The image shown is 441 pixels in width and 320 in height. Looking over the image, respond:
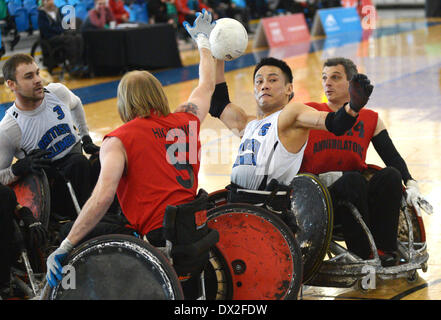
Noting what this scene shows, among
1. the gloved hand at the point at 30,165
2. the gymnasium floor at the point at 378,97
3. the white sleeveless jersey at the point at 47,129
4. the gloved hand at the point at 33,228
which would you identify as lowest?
the gymnasium floor at the point at 378,97

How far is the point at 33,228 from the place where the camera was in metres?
4.41

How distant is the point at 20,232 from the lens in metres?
4.38

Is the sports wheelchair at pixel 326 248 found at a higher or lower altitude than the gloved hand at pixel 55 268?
lower

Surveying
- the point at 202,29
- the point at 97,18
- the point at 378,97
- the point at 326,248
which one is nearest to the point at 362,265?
the point at 326,248

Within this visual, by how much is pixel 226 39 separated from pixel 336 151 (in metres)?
1.12

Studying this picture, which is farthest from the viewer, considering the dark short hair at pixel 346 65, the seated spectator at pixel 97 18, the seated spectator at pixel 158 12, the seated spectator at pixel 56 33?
the seated spectator at pixel 158 12

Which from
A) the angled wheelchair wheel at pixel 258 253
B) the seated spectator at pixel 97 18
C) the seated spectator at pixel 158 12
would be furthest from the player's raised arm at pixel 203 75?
the seated spectator at pixel 158 12

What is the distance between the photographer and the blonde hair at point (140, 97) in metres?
3.69

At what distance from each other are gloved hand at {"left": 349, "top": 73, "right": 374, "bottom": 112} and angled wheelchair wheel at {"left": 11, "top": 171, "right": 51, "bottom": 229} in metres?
2.26

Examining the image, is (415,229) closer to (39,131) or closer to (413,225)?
(413,225)

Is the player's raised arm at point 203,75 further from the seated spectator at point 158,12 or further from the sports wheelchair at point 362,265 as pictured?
the seated spectator at point 158,12

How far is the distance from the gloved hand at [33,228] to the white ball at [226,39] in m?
1.62

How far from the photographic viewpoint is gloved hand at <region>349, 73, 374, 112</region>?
11.4 feet

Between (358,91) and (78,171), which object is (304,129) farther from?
(78,171)
